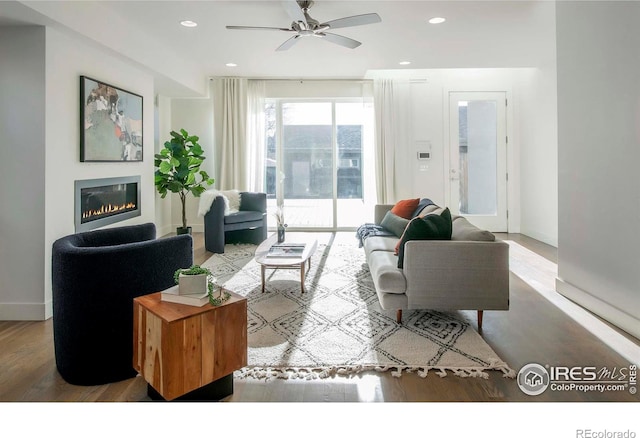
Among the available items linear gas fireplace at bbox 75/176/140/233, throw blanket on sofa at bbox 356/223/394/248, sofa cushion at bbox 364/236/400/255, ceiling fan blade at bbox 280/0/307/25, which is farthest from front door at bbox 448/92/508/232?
linear gas fireplace at bbox 75/176/140/233

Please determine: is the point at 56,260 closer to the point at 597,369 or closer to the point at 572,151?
the point at 597,369

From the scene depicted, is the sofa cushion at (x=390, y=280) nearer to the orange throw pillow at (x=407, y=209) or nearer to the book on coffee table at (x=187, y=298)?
the book on coffee table at (x=187, y=298)

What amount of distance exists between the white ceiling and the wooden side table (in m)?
2.40

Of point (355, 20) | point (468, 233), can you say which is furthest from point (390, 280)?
point (355, 20)

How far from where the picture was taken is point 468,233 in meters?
2.72

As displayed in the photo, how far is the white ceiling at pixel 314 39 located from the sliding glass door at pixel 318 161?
91cm

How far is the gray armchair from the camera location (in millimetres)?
5145

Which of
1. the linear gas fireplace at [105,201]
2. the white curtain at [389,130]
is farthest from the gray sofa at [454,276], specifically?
the white curtain at [389,130]

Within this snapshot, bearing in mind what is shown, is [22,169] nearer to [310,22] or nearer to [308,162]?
[310,22]

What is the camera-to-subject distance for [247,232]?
18.7 feet

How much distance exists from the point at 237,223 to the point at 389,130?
3060 mm

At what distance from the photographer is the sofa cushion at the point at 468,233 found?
104 inches

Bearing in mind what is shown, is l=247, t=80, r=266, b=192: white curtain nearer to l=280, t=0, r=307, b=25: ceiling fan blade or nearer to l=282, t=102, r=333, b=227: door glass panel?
l=282, t=102, r=333, b=227: door glass panel
